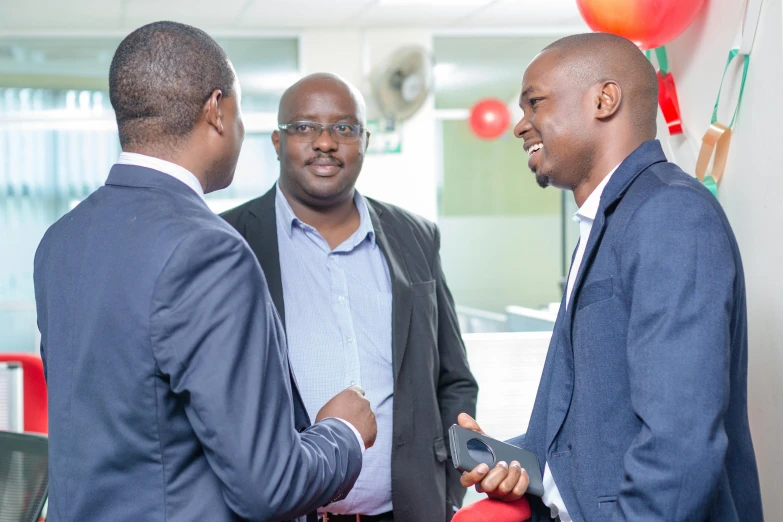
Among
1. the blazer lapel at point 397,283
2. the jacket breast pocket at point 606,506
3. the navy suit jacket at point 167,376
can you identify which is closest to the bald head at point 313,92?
the blazer lapel at point 397,283

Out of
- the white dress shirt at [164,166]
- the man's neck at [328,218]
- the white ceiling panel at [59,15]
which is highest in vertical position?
the white ceiling panel at [59,15]

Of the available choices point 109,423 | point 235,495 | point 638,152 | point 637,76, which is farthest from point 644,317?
point 109,423

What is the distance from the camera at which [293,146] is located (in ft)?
6.87

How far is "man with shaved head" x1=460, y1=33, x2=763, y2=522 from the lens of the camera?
41.8 inches

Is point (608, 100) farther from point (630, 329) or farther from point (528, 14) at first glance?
point (528, 14)

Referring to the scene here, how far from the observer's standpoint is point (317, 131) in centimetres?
210

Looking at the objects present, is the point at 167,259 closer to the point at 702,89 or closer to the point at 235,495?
the point at 235,495

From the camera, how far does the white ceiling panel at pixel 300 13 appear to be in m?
6.04

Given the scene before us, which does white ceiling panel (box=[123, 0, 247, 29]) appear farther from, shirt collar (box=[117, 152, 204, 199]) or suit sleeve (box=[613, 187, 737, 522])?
suit sleeve (box=[613, 187, 737, 522])

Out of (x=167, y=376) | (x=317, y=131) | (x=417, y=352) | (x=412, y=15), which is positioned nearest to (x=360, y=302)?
(x=417, y=352)

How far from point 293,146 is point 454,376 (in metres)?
0.75

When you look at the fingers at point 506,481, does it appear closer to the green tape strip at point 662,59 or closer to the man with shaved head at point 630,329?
the man with shaved head at point 630,329

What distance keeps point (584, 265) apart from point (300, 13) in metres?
5.58

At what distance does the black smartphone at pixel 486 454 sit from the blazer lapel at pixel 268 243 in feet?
2.17
